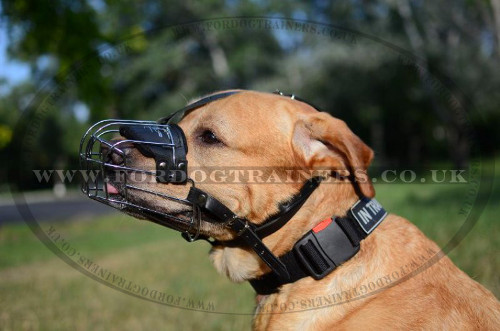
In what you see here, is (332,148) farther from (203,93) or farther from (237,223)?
(203,93)

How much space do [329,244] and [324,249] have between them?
1.8 inches

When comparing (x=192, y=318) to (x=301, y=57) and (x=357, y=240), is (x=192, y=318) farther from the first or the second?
(x=301, y=57)

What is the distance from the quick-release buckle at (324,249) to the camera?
2.62 meters

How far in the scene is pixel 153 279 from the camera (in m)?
6.81

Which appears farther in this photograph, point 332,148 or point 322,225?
point 332,148

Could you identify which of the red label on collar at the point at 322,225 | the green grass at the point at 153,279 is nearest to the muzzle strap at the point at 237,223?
the red label on collar at the point at 322,225

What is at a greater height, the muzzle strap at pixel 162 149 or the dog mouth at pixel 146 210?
the muzzle strap at pixel 162 149

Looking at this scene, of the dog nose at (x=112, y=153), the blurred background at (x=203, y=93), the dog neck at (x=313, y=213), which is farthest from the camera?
the blurred background at (x=203, y=93)

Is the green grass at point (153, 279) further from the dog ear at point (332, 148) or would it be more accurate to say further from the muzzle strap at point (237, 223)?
the dog ear at point (332, 148)

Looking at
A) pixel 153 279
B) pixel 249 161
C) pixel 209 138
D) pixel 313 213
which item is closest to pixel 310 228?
pixel 313 213

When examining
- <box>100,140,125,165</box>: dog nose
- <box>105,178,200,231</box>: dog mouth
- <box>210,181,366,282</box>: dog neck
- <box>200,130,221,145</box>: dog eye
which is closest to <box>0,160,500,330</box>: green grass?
<box>210,181,366,282</box>: dog neck

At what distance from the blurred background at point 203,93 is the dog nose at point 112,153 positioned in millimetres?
1683

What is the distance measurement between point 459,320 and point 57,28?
32.9 ft

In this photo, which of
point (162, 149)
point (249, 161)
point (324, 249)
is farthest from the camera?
point (249, 161)
